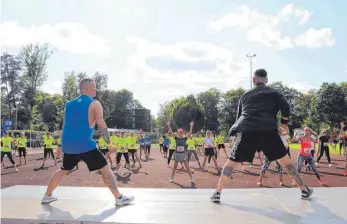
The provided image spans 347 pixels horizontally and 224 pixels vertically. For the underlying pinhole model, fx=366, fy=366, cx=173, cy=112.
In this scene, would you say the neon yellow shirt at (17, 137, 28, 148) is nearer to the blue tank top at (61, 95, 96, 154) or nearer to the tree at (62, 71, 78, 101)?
the blue tank top at (61, 95, 96, 154)

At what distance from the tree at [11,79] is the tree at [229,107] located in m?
44.7

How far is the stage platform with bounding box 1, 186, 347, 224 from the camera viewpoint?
4504mm

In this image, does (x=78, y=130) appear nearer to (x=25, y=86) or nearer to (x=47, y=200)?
(x=47, y=200)

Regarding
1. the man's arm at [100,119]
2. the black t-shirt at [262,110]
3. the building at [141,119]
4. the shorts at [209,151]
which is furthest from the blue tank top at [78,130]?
the building at [141,119]

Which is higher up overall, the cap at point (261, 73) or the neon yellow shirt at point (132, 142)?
the cap at point (261, 73)

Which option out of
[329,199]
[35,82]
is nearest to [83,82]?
Result: [329,199]

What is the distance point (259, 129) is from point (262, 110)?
293 millimetres

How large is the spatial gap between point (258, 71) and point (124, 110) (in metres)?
97.0

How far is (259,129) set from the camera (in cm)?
538

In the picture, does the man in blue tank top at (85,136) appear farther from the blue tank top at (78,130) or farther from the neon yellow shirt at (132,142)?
the neon yellow shirt at (132,142)

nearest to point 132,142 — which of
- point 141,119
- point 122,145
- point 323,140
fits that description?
point 122,145

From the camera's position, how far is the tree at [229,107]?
85.4 meters

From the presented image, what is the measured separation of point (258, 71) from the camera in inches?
227

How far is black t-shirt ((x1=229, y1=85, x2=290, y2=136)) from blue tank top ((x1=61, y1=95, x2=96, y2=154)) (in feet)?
7.32
